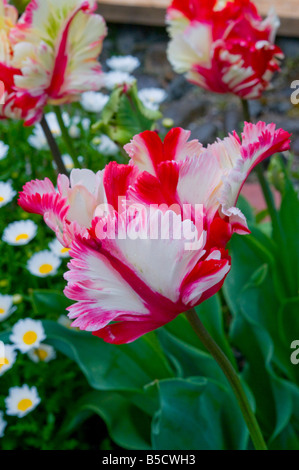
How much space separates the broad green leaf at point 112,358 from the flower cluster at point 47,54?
303 millimetres

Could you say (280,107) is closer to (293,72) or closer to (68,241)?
(293,72)

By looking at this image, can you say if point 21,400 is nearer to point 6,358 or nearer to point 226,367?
point 6,358

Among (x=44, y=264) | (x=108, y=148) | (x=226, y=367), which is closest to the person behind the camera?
(x=226, y=367)

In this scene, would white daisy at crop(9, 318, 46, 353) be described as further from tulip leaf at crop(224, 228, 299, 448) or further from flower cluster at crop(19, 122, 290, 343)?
flower cluster at crop(19, 122, 290, 343)

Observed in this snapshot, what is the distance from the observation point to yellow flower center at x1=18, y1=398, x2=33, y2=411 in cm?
89

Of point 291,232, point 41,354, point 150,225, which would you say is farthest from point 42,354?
point 150,225

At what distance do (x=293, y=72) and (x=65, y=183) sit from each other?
238cm

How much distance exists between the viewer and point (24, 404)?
0.90 meters

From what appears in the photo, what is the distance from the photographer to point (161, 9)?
8.91 feet

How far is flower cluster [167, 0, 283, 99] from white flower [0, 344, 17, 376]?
1.58 ft

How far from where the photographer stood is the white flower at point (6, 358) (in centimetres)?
85

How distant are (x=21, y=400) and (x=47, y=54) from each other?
0.51 m

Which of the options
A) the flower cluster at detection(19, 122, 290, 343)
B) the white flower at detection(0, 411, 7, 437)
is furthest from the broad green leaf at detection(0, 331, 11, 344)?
the flower cluster at detection(19, 122, 290, 343)
